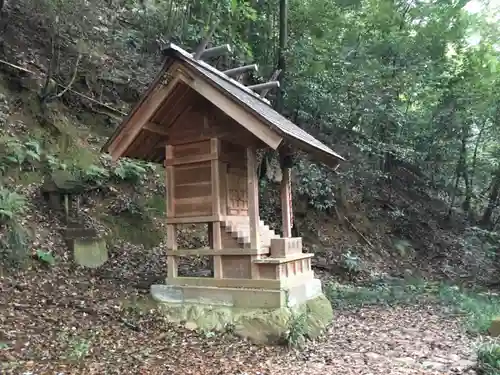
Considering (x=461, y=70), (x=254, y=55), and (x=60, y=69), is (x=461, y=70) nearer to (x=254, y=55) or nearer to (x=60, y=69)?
(x=254, y=55)

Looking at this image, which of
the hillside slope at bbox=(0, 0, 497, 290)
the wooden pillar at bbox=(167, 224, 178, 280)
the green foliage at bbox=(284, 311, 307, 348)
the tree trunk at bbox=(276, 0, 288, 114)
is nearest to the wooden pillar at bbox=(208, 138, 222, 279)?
the wooden pillar at bbox=(167, 224, 178, 280)

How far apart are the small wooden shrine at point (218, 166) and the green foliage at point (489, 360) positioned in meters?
2.74

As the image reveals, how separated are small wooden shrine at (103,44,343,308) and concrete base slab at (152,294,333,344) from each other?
0.45 feet

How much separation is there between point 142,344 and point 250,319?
5.44 ft

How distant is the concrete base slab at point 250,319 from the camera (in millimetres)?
6645

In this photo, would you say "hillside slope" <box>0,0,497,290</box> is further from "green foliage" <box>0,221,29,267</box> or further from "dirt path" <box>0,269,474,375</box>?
"dirt path" <box>0,269,474,375</box>

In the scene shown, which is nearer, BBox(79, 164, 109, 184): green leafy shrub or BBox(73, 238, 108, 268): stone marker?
BBox(73, 238, 108, 268): stone marker

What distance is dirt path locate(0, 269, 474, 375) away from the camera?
17.4 ft

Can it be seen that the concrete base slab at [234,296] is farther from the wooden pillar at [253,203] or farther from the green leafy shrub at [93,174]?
the green leafy shrub at [93,174]

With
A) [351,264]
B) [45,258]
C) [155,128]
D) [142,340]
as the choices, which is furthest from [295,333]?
[351,264]

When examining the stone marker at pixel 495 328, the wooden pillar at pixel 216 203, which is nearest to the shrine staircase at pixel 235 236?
the wooden pillar at pixel 216 203

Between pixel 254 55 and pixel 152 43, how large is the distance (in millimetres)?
3595

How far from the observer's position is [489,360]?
5320 millimetres

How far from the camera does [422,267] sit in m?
16.0
